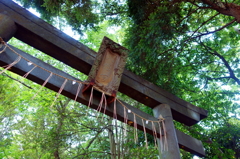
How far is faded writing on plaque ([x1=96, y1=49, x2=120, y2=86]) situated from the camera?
244 centimetres

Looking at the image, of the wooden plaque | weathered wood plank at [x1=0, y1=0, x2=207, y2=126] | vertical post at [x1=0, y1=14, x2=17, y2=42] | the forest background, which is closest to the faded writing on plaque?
the wooden plaque

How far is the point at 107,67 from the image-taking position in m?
2.56

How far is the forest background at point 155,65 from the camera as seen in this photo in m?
3.56

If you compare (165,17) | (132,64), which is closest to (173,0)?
(165,17)

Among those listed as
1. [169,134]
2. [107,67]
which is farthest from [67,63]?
[169,134]

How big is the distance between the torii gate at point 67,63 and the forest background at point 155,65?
738 mm

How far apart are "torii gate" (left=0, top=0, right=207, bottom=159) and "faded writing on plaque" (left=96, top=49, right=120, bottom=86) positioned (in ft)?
0.85

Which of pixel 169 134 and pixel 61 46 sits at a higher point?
pixel 61 46

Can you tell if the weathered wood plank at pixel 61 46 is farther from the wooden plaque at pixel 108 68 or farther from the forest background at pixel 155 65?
the forest background at pixel 155 65

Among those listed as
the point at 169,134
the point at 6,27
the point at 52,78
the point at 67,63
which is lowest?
the point at 169,134

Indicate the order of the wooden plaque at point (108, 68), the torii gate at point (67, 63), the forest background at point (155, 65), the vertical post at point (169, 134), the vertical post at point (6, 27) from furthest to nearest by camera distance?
the forest background at point (155, 65) < the vertical post at point (169, 134) < the wooden plaque at point (108, 68) < the torii gate at point (67, 63) < the vertical post at point (6, 27)

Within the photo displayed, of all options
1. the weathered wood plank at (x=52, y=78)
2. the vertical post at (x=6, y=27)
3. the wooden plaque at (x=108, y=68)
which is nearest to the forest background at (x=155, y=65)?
the weathered wood plank at (x=52, y=78)

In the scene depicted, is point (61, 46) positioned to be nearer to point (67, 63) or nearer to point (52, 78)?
point (67, 63)

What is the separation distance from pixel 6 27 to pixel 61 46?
2.24 ft
